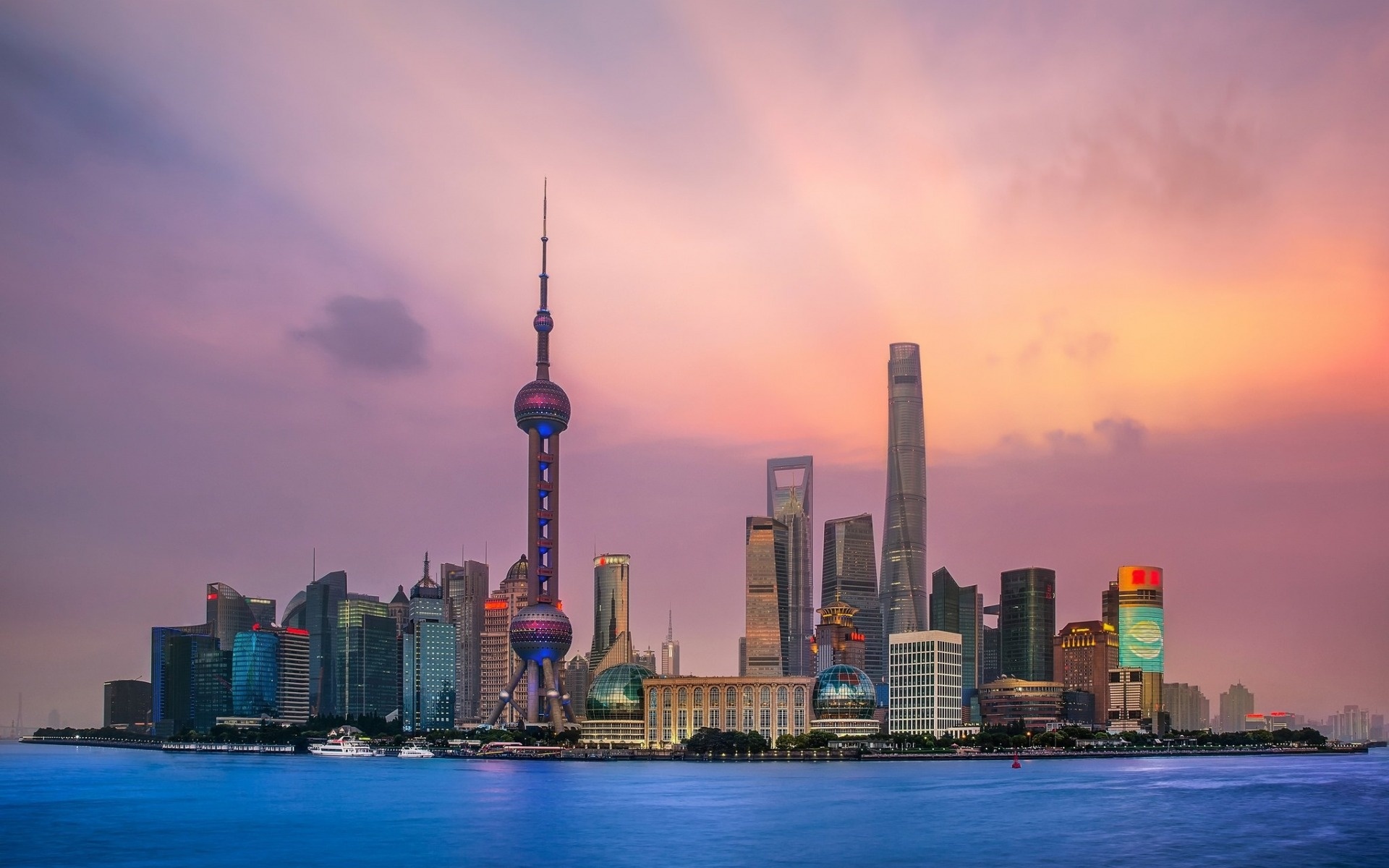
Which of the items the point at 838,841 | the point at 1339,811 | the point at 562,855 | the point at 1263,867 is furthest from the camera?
the point at 1339,811

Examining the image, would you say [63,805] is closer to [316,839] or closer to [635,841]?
[316,839]

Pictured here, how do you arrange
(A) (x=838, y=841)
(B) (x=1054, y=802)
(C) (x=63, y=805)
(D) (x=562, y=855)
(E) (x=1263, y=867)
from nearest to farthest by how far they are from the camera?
1. (E) (x=1263, y=867)
2. (D) (x=562, y=855)
3. (A) (x=838, y=841)
4. (B) (x=1054, y=802)
5. (C) (x=63, y=805)

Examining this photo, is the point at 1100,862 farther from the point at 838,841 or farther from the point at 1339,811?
the point at 1339,811

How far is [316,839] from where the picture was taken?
112812 millimetres

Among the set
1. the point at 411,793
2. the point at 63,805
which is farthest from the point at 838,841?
the point at 63,805

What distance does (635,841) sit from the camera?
10906 centimetres

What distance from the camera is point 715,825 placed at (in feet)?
399

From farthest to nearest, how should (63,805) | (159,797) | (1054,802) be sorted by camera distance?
(159,797), (63,805), (1054,802)

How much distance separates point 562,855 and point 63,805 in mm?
85971

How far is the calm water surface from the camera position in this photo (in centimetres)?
9988

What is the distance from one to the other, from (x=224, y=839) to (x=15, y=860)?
55.8ft

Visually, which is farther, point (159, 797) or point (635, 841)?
point (159, 797)

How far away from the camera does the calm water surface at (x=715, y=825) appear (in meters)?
99.9

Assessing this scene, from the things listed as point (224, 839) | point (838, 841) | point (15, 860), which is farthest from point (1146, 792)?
point (15, 860)
